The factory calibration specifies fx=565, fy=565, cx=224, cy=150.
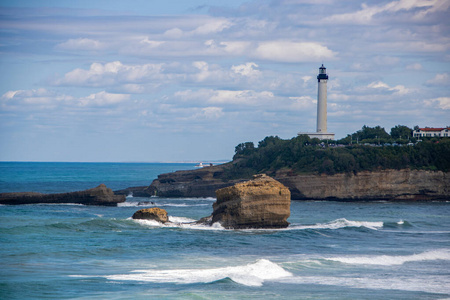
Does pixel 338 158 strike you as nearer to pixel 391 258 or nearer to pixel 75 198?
pixel 75 198

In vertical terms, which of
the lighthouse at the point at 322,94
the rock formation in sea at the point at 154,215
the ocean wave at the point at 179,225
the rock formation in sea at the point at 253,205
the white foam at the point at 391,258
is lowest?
the white foam at the point at 391,258

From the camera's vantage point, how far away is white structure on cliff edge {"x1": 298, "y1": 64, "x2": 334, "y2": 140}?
94.1 meters

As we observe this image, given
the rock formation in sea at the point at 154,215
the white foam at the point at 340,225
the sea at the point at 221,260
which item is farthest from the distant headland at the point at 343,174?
the rock formation in sea at the point at 154,215

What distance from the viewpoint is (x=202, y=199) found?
77.1 m

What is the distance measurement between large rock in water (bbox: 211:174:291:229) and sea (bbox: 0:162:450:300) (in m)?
0.93

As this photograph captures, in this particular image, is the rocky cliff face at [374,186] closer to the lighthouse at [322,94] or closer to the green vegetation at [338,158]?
the green vegetation at [338,158]

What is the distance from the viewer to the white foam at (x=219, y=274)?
74.2 feet

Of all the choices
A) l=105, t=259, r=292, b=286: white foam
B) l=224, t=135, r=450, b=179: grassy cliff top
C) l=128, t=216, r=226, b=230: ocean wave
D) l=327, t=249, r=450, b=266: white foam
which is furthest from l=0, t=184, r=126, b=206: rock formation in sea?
l=105, t=259, r=292, b=286: white foam

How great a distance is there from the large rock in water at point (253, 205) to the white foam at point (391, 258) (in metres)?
9.05

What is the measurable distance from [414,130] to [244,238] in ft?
253

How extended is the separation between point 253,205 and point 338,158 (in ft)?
129

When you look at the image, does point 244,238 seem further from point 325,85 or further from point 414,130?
point 414,130

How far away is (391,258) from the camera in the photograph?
2878cm

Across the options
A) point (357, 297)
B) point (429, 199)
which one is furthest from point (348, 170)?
point (357, 297)
